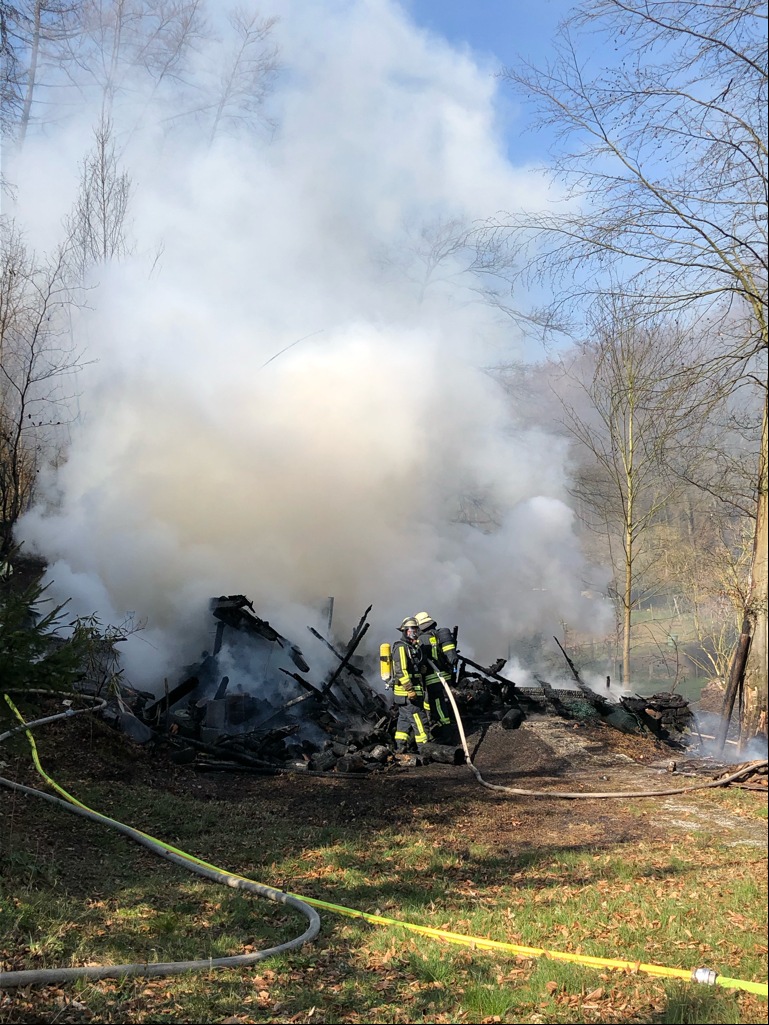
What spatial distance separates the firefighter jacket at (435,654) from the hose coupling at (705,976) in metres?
8.05

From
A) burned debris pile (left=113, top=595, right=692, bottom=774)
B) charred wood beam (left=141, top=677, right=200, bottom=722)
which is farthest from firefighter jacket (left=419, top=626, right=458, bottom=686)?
charred wood beam (left=141, top=677, right=200, bottom=722)

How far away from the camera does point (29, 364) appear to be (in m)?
17.2

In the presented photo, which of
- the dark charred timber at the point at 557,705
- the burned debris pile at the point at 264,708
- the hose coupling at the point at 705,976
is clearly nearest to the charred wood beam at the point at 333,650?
the burned debris pile at the point at 264,708

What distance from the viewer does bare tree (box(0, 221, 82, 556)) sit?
16359 mm

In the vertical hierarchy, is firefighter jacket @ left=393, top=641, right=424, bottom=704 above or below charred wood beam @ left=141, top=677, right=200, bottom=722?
above

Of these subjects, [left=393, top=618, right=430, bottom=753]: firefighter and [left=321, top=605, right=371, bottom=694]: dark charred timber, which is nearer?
[left=393, top=618, right=430, bottom=753]: firefighter

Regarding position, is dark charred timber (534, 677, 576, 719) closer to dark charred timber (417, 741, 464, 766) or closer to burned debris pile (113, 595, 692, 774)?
burned debris pile (113, 595, 692, 774)

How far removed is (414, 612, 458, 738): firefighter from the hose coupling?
8051mm

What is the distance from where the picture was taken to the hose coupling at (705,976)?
2909mm

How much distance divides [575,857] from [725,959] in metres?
2.73

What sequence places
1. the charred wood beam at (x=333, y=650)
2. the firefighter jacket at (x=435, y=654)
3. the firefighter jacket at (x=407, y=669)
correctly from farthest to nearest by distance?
the charred wood beam at (x=333, y=650), the firefighter jacket at (x=435, y=654), the firefighter jacket at (x=407, y=669)

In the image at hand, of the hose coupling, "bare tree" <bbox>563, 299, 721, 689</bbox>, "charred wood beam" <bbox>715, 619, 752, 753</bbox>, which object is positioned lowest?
the hose coupling

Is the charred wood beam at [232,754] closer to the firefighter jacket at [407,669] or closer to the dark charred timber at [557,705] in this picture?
the firefighter jacket at [407,669]

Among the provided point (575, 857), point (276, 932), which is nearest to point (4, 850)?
point (276, 932)
